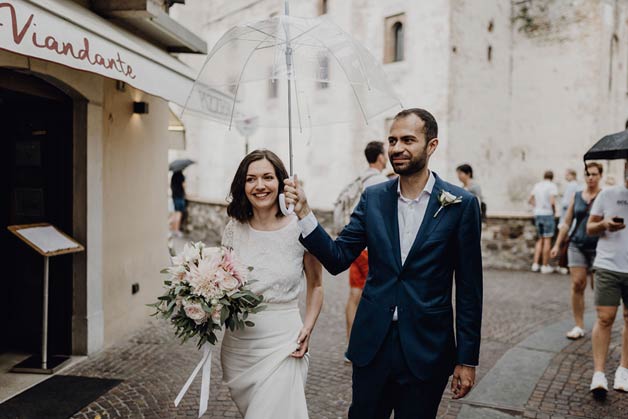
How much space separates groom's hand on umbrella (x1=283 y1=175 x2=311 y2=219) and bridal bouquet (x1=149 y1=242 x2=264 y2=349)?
398 mm

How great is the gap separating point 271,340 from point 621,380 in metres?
3.56

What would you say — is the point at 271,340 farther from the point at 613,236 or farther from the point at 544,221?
the point at 544,221

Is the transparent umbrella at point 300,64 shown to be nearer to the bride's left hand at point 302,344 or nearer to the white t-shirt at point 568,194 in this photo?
the bride's left hand at point 302,344

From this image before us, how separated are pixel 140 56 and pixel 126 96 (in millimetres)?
1767

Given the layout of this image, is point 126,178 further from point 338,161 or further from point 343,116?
point 338,161

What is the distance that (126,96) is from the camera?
6.61m

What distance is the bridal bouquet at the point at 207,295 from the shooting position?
8.68 ft

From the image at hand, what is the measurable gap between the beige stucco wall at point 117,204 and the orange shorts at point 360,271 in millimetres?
2657

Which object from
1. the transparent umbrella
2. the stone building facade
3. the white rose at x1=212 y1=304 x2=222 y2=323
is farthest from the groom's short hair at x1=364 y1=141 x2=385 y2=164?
the stone building facade

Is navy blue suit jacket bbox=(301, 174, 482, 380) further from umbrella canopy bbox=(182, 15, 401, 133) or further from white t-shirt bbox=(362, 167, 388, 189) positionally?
white t-shirt bbox=(362, 167, 388, 189)

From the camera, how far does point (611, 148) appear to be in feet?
14.6

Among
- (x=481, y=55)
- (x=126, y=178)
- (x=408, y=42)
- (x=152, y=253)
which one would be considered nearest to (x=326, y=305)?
(x=152, y=253)

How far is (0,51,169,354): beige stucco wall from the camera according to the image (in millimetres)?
5684

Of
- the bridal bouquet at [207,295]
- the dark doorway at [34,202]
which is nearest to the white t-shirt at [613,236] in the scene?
the bridal bouquet at [207,295]
